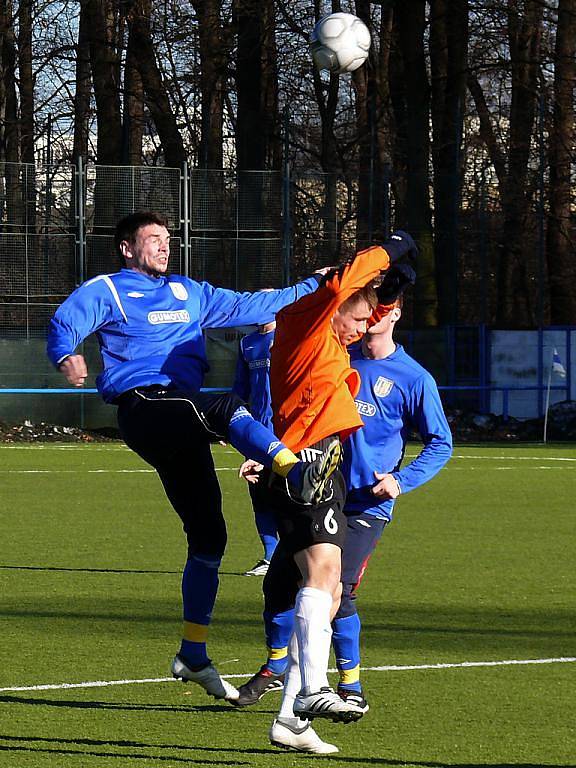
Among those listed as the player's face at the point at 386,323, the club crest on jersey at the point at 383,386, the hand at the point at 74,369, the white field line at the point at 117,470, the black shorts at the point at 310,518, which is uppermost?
the player's face at the point at 386,323

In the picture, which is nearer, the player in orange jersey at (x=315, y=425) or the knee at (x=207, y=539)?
the player in orange jersey at (x=315, y=425)

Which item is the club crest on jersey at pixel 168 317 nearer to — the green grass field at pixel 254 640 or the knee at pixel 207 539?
the knee at pixel 207 539

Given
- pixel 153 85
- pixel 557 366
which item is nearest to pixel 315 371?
pixel 557 366

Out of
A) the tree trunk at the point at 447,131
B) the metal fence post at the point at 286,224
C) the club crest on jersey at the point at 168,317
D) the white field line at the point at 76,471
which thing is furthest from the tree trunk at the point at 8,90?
the club crest on jersey at the point at 168,317

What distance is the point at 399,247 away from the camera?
572 centimetres

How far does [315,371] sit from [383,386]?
861mm

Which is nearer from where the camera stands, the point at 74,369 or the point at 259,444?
the point at 259,444

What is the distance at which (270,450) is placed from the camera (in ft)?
17.5

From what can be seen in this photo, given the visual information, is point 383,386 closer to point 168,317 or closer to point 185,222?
point 168,317

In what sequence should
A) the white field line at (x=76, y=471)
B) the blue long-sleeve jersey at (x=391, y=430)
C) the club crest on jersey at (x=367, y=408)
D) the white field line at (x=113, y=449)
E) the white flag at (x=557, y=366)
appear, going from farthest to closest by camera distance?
the white flag at (x=557, y=366) → the white field line at (x=113, y=449) → the white field line at (x=76, y=471) → the club crest on jersey at (x=367, y=408) → the blue long-sleeve jersey at (x=391, y=430)

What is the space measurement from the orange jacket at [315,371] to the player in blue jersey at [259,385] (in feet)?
14.5

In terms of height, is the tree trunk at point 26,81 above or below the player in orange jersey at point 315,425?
above

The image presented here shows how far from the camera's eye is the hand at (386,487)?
5.78 m

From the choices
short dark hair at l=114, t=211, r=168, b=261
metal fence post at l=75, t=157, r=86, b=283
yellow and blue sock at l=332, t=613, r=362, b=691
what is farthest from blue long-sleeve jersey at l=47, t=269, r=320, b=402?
metal fence post at l=75, t=157, r=86, b=283
